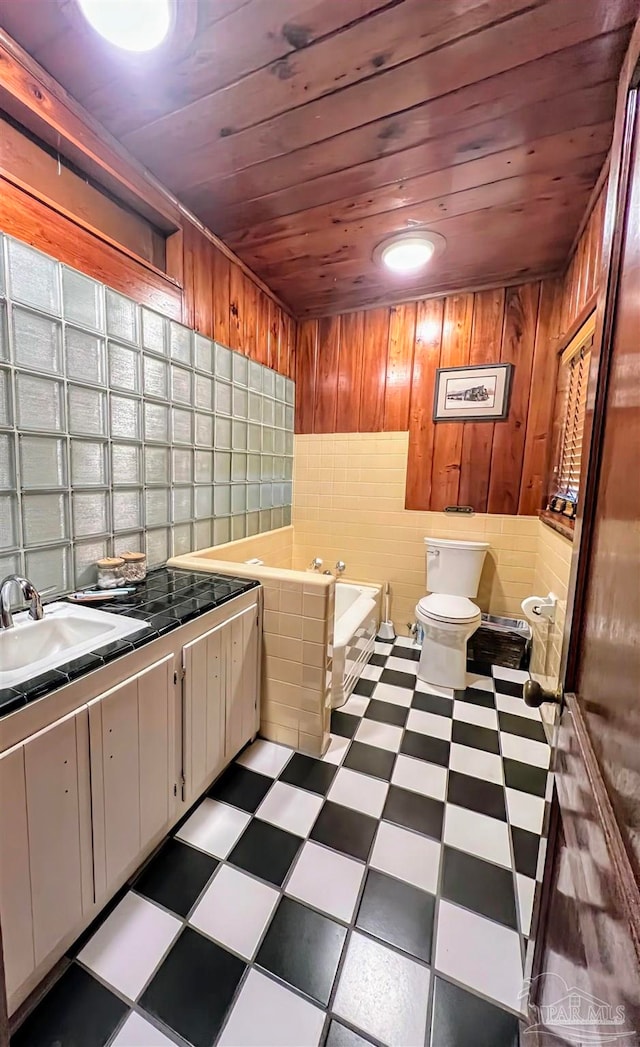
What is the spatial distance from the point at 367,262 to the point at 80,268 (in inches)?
60.7

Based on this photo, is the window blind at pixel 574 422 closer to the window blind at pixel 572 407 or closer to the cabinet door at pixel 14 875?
the window blind at pixel 572 407

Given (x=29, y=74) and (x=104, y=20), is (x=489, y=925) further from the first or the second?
(x=29, y=74)

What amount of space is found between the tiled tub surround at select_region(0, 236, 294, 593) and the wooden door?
5.17ft

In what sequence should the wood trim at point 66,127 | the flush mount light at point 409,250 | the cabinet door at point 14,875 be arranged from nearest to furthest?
the cabinet door at point 14,875
the wood trim at point 66,127
the flush mount light at point 409,250

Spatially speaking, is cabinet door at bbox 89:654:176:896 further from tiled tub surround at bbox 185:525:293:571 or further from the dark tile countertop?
tiled tub surround at bbox 185:525:293:571

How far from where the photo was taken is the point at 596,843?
45 centimetres

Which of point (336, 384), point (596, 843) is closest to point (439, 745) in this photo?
point (596, 843)

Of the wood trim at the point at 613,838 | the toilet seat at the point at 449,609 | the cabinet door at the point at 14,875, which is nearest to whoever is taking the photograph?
the wood trim at the point at 613,838

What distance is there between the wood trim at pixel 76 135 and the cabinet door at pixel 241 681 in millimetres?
1795

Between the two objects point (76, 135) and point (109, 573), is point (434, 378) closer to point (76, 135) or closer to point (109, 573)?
point (76, 135)

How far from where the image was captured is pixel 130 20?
107 centimetres

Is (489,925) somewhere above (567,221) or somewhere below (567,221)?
below

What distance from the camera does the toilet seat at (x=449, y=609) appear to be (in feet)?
7.40

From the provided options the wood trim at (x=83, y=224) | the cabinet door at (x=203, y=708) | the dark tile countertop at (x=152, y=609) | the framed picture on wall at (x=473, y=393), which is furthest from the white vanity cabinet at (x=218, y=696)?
the framed picture on wall at (x=473, y=393)
